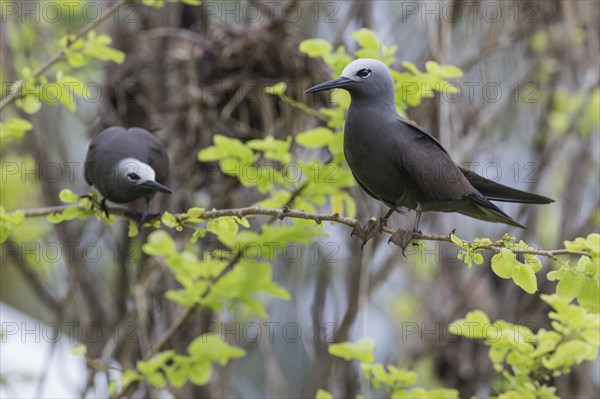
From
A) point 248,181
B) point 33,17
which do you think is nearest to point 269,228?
point 248,181

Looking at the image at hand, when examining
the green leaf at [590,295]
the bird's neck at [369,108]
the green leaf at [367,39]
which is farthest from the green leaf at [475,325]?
the green leaf at [367,39]

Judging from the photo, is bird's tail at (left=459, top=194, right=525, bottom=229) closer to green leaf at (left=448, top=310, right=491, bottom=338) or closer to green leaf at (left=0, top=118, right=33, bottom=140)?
green leaf at (left=448, top=310, right=491, bottom=338)

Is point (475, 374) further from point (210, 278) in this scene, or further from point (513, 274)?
point (513, 274)

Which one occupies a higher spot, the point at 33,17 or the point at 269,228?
the point at 33,17

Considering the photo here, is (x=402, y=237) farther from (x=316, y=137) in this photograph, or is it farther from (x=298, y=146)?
(x=298, y=146)

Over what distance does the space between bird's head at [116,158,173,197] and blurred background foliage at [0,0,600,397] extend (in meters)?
0.60

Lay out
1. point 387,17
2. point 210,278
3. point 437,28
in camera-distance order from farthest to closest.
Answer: point 387,17 < point 437,28 < point 210,278

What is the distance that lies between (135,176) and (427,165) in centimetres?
112

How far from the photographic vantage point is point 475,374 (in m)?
4.87

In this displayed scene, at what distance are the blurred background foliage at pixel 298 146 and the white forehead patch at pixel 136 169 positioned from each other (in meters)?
0.59

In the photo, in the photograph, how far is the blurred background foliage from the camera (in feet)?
13.2

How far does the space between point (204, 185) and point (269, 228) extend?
1.37 metres

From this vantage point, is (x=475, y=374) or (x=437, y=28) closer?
(x=437, y=28)

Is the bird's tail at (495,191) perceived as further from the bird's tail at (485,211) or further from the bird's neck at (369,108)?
the bird's neck at (369,108)
